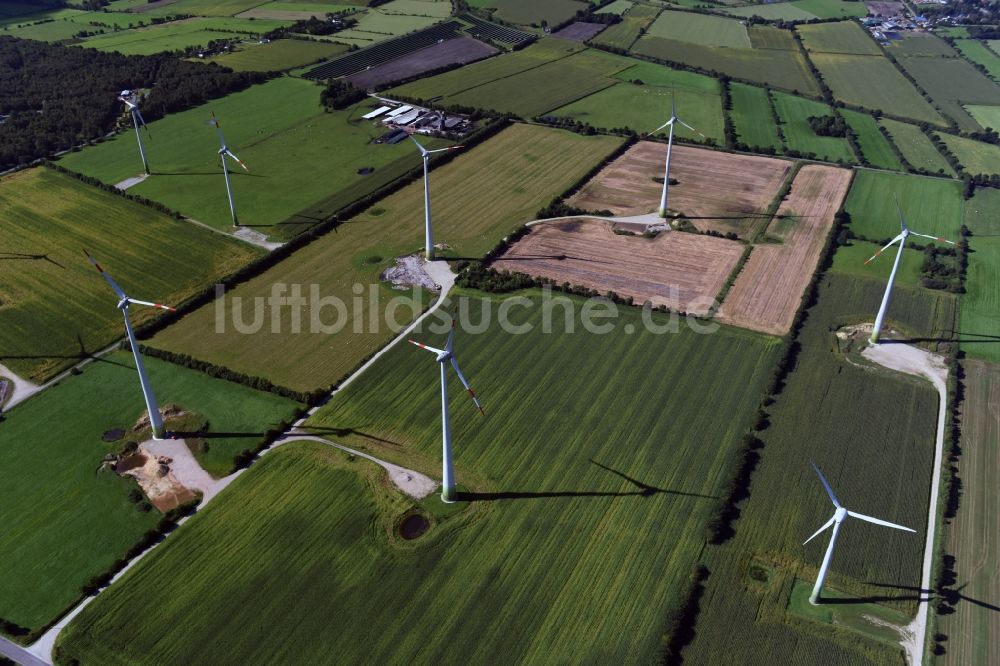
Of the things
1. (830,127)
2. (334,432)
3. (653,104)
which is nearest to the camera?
(334,432)

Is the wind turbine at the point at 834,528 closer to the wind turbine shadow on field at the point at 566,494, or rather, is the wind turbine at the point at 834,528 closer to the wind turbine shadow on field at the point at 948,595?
the wind turbine shadow on field at the point at 948,595

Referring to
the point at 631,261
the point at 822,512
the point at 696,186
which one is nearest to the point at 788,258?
the point at 631,261

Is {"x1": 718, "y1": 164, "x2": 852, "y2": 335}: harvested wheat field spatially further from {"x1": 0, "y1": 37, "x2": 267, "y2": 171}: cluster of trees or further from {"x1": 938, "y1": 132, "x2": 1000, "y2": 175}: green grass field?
{"x1": 0, "y1": 37, "x2": 267, "y2": 171}: cluster of trees

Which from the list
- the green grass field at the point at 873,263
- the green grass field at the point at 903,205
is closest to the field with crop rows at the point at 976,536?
the green grass field at the point at 873,263

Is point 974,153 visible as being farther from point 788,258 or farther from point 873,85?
point 788,258

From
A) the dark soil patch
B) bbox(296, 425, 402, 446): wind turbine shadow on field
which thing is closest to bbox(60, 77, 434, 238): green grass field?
bbox(296, 425, 402, 446): wind turbine shadow on field
